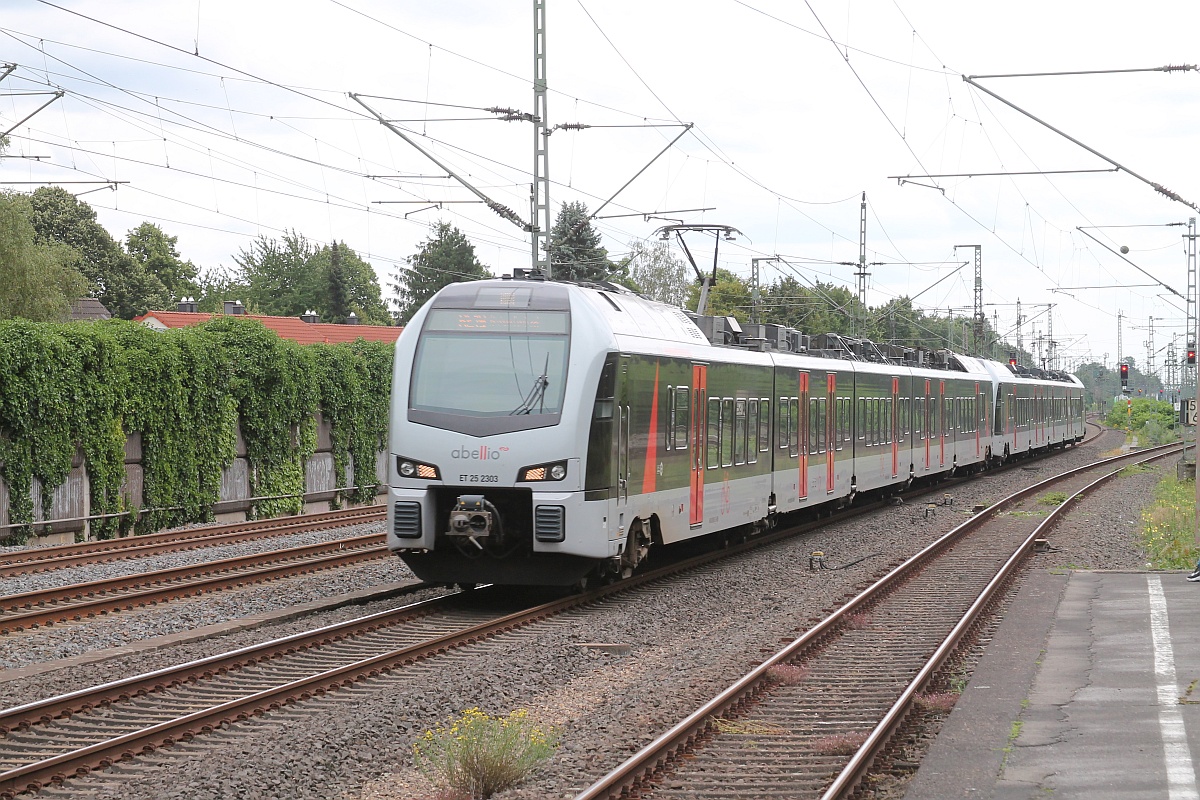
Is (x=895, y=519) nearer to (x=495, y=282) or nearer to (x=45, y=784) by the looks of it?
(x=495, y=282)

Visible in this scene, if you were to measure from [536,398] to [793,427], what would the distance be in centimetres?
947

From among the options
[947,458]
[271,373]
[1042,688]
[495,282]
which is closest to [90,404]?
[271,373]

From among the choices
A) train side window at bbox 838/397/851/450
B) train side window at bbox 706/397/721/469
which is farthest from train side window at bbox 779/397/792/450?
train side window at bbox 838/397/851/450

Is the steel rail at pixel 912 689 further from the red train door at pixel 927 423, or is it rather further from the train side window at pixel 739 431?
the red train door at pixel 927 423

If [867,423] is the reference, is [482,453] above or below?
below

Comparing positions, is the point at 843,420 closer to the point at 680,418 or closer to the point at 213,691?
the point at 680,418

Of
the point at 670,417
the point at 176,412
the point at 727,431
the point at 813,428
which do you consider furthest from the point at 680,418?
the point at 176,412

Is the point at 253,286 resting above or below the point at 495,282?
above

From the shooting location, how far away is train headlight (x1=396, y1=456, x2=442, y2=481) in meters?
14.0

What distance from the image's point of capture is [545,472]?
13.8 metres

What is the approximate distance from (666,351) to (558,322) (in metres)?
2.34

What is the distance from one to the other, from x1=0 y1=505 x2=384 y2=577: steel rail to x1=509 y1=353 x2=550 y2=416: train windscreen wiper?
22.9 ft

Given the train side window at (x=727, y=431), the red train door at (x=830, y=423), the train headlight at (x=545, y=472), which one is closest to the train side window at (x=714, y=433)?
the train side window at (x=727, y=431)

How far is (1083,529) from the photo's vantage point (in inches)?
981
